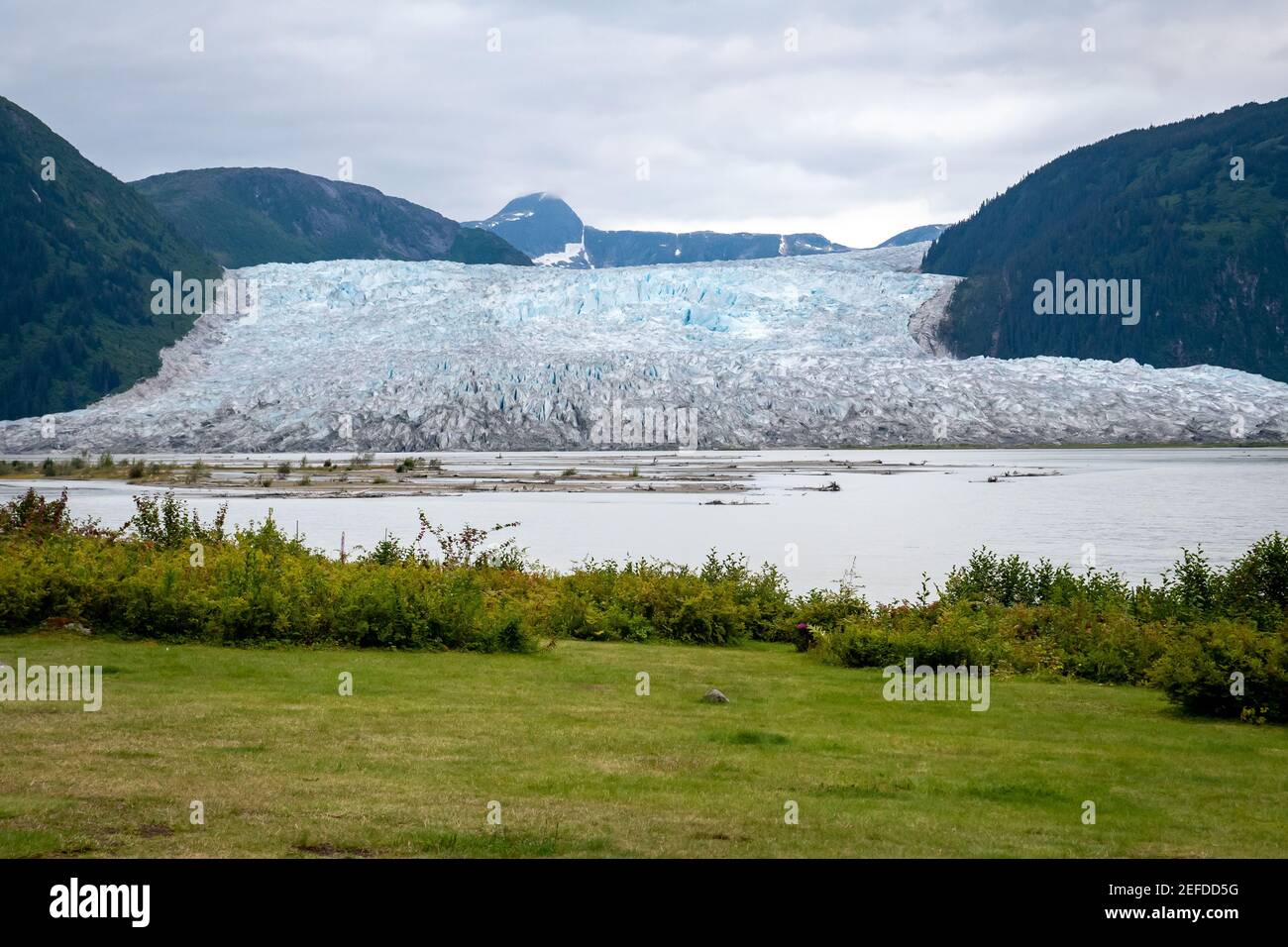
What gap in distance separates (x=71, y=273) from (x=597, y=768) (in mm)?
164535

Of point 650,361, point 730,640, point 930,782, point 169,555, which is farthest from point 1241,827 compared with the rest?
point 650,361

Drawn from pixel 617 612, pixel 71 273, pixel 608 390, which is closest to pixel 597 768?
pixel 617 612

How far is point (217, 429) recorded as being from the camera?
328 ft

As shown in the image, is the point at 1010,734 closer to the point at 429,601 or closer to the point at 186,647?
the point at 429,601

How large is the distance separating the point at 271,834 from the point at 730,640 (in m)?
12.2

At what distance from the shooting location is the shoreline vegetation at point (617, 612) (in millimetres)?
16156

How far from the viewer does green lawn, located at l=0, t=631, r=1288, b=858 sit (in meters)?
7.77

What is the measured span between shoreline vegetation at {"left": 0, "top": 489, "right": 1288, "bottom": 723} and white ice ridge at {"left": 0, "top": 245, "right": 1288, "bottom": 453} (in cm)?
8140

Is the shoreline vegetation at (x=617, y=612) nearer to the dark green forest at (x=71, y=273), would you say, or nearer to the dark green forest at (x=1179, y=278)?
the dark green forest at (x=71, y=273)

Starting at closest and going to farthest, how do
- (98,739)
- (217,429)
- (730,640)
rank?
(98,739), (730,640), (217,429)

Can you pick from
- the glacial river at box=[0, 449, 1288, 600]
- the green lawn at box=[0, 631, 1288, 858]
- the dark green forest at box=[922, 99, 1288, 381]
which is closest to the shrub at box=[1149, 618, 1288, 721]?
the green lawn at box=[0, 631, 1288, 858]

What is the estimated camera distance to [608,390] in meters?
103

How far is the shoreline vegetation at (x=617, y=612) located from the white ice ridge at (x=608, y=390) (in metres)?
81.4

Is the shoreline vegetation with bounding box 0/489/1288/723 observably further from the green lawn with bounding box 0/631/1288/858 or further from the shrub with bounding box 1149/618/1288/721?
the green lawn with bounding box 0/631/1288/858
